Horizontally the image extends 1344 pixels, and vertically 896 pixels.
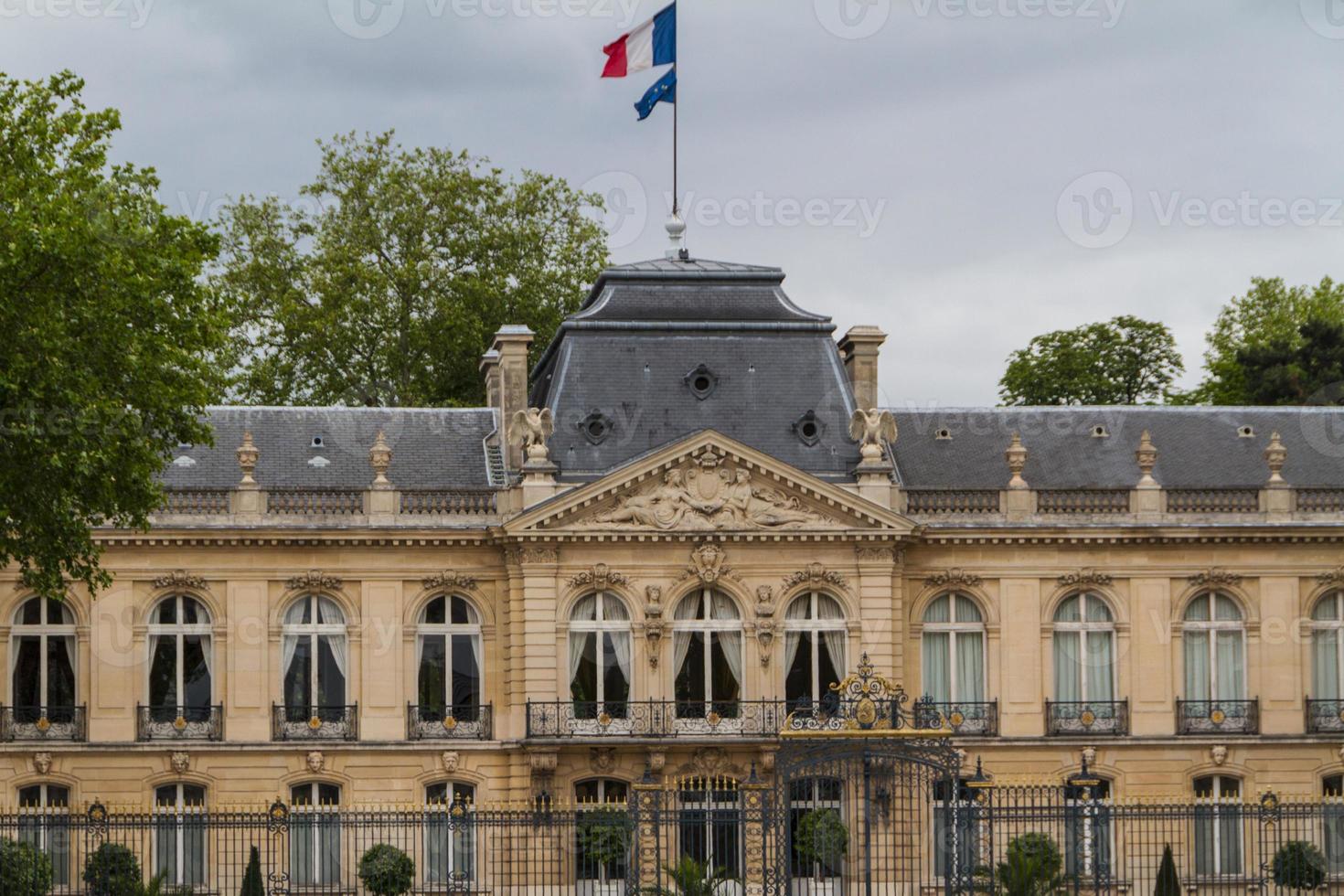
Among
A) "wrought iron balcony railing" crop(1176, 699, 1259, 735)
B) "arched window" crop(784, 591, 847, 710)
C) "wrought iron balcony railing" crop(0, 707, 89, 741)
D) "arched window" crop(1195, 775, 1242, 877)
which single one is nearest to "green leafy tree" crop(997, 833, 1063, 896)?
"arched window" crop(784, 591, 847, 710)

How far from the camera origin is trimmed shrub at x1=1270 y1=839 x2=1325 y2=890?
42438 mm

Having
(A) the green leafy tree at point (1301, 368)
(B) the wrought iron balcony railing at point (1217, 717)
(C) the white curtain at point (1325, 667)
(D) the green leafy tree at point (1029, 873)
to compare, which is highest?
(A) the green leafy tree at point (1301, 368)

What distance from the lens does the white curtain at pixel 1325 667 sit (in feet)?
171

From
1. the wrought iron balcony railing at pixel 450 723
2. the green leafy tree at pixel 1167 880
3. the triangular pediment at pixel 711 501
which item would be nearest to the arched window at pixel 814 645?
the triangular pediment at pixel 711 501

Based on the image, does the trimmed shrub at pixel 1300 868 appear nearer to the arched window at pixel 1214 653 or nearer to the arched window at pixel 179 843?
the arched window at pixel 1214 653

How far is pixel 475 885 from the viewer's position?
154ft

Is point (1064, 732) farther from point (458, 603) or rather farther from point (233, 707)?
point (233, 707)

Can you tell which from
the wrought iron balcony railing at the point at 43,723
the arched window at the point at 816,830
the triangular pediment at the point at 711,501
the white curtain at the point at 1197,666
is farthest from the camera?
the white curtain at the point at 1197,666

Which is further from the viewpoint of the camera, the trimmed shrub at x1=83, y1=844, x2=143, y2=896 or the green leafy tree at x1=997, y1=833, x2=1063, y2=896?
the trimmed shrub at x1=83, y1=844, x2=143, y2=896

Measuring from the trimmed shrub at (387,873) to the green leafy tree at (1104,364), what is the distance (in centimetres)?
2831

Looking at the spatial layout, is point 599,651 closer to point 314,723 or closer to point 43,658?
point 314,723

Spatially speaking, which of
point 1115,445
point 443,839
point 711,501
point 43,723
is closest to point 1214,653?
point 1115,445

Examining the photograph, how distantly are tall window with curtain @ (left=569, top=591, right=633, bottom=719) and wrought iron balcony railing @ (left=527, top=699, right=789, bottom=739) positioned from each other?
→ 12.8 inches

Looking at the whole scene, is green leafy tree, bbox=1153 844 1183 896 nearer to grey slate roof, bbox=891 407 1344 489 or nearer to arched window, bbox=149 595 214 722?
grey slate roof, bbox=891 407 1344 489
